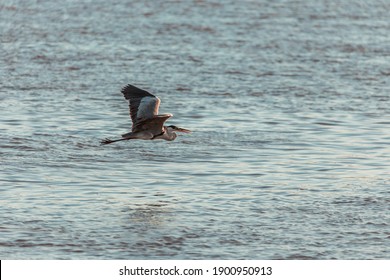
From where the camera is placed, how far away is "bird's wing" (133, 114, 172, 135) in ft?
39.1

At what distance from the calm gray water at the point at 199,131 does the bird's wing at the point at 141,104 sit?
66cm

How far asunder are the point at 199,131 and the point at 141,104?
237 cm

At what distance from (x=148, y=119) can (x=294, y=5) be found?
13001 mm

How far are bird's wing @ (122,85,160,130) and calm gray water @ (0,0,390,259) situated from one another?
0.66 m

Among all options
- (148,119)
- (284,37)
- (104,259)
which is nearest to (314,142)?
(148,119)

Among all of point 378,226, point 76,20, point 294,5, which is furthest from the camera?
point 294,5

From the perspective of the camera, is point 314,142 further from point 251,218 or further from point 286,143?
point 251,218

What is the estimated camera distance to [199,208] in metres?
10.7

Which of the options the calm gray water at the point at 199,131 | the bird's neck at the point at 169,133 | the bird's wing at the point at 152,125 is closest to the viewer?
the calm gray water at the point at 199,131

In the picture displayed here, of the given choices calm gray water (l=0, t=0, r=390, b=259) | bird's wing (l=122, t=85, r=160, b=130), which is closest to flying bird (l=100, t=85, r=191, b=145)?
bird's wing (l=122, t=85, r=160, b=130)

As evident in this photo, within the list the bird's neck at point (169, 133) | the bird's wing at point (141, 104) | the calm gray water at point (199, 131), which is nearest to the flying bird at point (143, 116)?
the bird's wing at point (141, 104)

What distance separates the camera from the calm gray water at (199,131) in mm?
9812

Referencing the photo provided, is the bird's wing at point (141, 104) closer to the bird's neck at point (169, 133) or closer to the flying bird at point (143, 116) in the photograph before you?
the flying bird at point (143, 116)

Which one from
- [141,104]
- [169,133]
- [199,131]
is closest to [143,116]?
[141,104]
